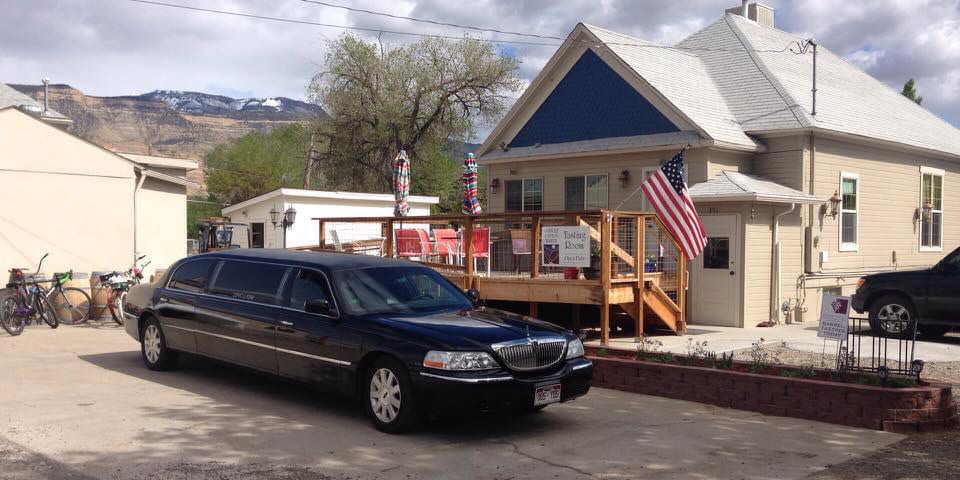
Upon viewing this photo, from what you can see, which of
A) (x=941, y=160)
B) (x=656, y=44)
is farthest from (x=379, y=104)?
(x=941, y=160)

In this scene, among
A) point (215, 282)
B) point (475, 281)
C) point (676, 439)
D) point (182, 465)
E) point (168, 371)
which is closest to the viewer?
point (182, 465)

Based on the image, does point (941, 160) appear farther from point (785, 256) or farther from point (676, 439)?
point (676, 439)

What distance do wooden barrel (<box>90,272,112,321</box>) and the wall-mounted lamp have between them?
13.8 metres

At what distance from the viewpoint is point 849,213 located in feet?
58.9

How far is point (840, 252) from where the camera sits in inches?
695

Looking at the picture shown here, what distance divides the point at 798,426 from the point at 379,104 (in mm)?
33709

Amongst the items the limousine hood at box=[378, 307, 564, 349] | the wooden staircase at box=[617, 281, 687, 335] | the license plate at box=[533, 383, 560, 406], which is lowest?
the license plate at box=[533, 383, 560, 406]

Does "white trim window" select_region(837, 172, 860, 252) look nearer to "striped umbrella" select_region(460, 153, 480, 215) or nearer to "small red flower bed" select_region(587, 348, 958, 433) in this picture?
"striped umbrella" select_region(460, 153, 480, 215)

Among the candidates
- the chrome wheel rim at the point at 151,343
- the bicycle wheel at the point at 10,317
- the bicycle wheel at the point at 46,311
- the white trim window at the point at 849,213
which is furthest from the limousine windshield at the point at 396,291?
the white trim window at the point at 849,213

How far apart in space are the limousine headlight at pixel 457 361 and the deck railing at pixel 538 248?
5066 millimetres

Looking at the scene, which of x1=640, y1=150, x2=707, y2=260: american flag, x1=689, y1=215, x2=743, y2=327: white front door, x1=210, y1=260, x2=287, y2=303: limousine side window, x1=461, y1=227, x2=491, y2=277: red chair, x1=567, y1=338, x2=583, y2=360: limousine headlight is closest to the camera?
x1=567, y1=338, x2=583, y2=360: limousine headlight

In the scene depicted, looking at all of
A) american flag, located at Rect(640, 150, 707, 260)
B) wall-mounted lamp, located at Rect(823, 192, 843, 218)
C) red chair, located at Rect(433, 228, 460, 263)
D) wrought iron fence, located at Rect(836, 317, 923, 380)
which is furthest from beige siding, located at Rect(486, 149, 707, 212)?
wrought iron fence, located at Rect(836, 317, 923, 380)

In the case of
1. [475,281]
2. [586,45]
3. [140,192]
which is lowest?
[475,281]

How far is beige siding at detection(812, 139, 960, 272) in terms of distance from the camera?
17.0 metres
